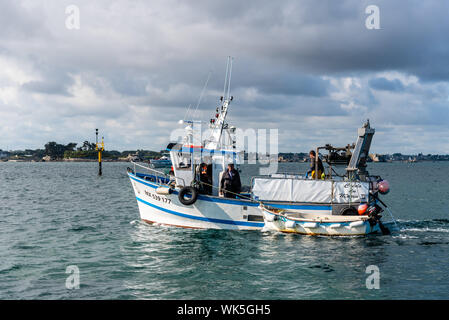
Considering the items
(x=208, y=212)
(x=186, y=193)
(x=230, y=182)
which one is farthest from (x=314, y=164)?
(x=186, y=193)

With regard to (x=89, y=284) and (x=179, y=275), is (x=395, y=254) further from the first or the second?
(x=89, y=284)

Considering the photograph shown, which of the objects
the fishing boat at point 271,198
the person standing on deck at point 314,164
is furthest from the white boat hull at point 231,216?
the person standing on deck at point 314,164

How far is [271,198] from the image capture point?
20.1 m

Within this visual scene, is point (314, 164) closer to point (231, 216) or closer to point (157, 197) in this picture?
point (231, 216)

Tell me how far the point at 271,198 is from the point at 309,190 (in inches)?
77.2

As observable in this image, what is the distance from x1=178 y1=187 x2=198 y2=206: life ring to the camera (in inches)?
768

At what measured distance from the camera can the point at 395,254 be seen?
16656 mm

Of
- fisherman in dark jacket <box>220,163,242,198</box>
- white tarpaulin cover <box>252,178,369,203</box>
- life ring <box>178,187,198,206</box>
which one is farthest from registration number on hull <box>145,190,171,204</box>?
white tarpaulin cover <box>252,178,369,203</box>

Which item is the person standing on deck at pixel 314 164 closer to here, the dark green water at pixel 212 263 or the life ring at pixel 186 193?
the dark green water at pixel 212 263

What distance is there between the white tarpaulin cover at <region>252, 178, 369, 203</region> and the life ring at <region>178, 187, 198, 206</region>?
3.01 meters

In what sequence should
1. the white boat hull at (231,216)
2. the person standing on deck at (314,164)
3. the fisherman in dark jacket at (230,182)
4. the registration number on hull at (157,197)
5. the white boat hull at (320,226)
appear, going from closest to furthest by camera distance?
the white boat hull at (320,226), the white boat hull at (231,216), the fisherman in dark jacket at (230,182), the registration number on hull at (157,197), the person standing on deck at (314,164)

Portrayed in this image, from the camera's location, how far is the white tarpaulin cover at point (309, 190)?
19.8 m

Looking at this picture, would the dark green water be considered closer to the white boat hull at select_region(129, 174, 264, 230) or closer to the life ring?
the white boat hull at select_region(129, 174, 264, 230)

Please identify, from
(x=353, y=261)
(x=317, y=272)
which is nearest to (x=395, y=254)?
(x=353, y=261)
